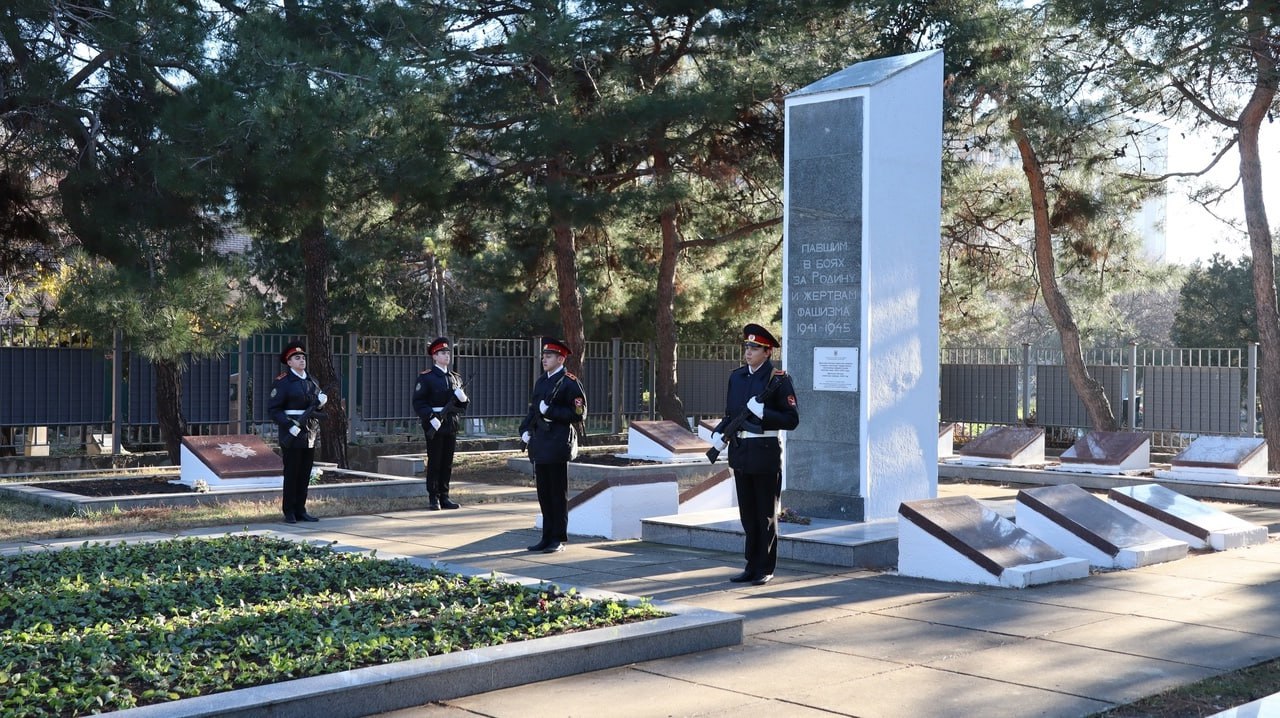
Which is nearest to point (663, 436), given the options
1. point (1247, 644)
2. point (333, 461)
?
point (333, 461)

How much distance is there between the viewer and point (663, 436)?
62.6 feet

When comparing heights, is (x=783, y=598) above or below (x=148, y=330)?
below

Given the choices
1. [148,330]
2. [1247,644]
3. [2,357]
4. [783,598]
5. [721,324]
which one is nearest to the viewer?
[1247,644]

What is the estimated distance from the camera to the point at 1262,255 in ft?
60.4

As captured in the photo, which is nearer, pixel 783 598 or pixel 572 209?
pixel 783 598

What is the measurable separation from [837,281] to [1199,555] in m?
4.00

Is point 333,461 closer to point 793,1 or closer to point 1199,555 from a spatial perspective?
point 793,1

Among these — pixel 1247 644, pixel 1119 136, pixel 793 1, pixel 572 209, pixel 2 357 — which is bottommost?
pixel 1247 644

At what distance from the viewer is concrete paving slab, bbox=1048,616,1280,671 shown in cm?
691

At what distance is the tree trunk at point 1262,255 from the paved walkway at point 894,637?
792 cm

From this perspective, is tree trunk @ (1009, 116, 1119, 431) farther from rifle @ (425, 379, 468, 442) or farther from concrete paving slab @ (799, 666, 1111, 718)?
concrete paving slab @ (799, 666, 1111, 718)

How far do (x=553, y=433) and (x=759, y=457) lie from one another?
2.32 m

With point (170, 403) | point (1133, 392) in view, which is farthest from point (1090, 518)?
point (1133, 392)

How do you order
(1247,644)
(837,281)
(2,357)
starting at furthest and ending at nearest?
(2,357) → (837,281) → (1247,644)
